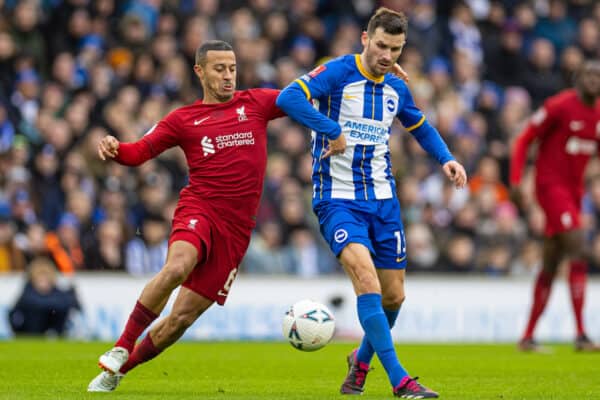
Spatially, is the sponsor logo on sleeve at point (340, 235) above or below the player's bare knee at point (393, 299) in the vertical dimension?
above

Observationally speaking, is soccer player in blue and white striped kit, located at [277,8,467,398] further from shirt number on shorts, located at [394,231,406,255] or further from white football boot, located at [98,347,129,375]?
white football boot, located at [98,347,129,375]

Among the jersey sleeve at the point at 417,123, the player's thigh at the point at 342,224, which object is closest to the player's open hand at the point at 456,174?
the jersey sleeve at the point at 417,123

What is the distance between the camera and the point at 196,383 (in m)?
9.38

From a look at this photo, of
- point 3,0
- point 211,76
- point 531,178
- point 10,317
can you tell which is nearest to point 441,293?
point 531,178

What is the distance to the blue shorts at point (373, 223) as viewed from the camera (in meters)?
8.35

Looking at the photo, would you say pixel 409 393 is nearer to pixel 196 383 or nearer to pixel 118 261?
pixel 196 383

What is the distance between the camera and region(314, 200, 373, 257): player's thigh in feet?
27.0

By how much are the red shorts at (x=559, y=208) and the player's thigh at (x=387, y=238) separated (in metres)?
5.31

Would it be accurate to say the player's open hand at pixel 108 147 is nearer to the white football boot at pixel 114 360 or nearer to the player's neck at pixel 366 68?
the white football boot at pixel 114 360

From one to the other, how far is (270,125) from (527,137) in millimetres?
6375

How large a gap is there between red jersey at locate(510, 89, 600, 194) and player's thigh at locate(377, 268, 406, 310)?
5261 millimetres

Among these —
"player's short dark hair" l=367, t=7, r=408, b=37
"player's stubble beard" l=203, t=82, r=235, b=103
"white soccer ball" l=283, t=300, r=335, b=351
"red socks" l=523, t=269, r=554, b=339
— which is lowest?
"red socks" l=523, t=269, r=554, b=339

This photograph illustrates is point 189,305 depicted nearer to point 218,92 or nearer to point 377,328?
point 377,328

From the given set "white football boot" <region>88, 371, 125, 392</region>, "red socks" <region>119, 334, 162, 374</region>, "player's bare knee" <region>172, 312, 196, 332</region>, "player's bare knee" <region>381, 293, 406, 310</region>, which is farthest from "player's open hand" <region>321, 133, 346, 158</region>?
"white football boot" <region>88, 371, 125, 392</region>
